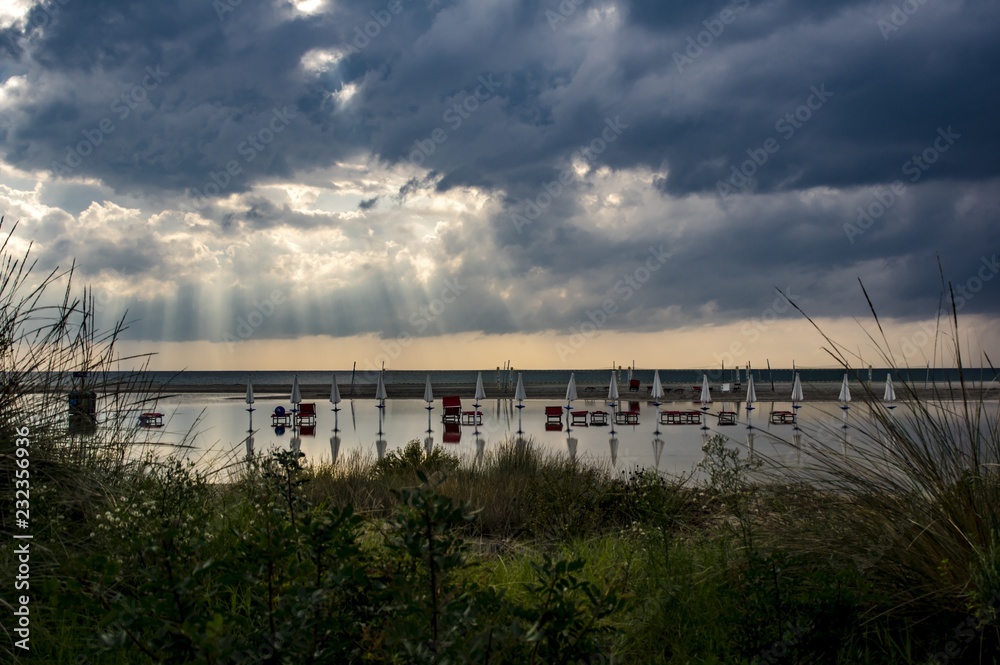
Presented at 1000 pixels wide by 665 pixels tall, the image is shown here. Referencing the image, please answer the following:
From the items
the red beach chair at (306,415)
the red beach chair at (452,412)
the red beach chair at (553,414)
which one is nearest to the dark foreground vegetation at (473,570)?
the red beach chair at (306,415)

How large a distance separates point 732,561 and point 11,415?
15.3ft

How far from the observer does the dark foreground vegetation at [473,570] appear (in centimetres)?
201

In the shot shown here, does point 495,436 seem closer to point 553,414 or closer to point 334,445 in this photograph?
point 334,445

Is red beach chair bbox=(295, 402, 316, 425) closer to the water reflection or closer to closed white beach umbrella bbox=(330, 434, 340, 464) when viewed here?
the water reflection

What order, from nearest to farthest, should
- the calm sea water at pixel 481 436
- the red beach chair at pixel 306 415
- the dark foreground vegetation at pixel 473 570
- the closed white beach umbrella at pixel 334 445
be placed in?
1. the dark foreground vegetation at pixel 473 570
2. the calm sea water at pixel 481 436
3. the closed white beach umbrella at pixel 334 445
4. the red beach chair at pixel 306 415

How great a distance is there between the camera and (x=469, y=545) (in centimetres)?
222

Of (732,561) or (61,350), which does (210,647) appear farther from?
(61,350)

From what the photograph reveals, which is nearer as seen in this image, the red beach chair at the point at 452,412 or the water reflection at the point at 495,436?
the water reflection at the point at 495,436

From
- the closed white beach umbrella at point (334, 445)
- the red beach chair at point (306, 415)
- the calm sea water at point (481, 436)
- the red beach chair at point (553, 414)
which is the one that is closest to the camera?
the calm sea water at point (481, 436)

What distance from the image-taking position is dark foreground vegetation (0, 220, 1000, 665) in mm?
2008

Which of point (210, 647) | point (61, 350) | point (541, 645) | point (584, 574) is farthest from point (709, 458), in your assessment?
point (61, 350)

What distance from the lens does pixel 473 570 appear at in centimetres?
384

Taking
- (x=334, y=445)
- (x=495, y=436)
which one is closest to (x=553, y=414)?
(x=495, y=436)

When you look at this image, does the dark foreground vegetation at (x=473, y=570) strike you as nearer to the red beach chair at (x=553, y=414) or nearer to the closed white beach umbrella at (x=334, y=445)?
the closed white beach umbrella at (x=334, y=445)
